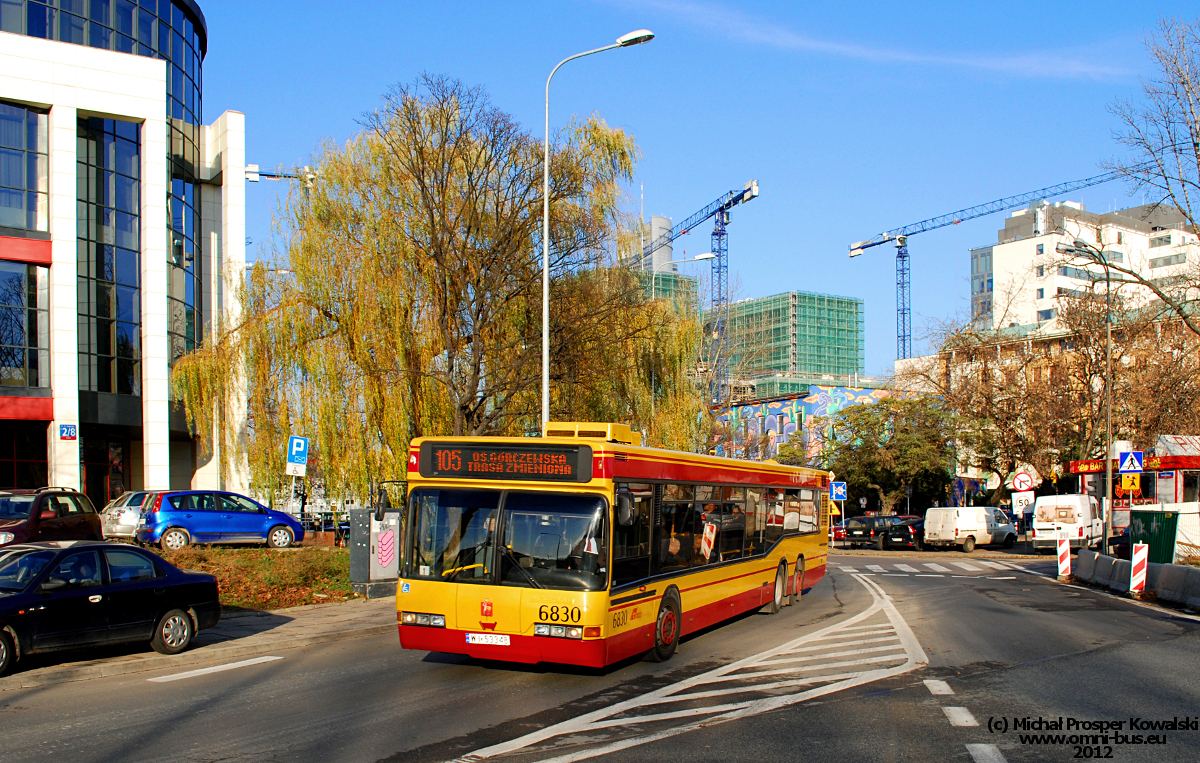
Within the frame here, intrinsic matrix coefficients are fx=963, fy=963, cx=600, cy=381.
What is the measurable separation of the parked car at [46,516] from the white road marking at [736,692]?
533 inches

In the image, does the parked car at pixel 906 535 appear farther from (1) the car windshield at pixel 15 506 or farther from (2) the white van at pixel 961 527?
(1) the car windshield at pixel 15 506

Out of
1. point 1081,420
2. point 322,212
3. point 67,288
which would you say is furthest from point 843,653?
point 1081,420

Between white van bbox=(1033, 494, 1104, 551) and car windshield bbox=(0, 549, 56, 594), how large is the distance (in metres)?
35.2

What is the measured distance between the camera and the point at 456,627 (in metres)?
9.80

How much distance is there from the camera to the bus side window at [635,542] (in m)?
9.80

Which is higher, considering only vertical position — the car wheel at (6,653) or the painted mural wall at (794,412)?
the painted mural wall at (794,412)

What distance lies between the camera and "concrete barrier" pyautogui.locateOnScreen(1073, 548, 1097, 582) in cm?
2480

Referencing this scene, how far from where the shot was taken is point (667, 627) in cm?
1123

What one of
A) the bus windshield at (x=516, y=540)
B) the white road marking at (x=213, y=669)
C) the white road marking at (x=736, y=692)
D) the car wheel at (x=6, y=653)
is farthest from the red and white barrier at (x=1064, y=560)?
the car wheel at (x=6, y=653)

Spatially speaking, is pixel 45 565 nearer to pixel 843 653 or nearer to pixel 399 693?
pixel 399 693

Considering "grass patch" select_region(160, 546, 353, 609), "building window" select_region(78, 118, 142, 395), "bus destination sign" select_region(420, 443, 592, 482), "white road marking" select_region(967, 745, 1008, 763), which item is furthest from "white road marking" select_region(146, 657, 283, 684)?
"building window" select_region(78, 118, 142, 395)

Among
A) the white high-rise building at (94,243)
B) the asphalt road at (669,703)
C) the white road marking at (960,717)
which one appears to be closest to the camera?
the asphalt road at (669,703)

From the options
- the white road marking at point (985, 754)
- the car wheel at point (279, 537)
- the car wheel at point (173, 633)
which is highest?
the white road marking at point (985, 754)

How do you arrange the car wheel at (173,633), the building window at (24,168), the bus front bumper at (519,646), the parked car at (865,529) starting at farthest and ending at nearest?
the parked car at (865,529)
the building window at (24,168)
the car wheel at (173,633)
the bus front bumper at (519,646)
